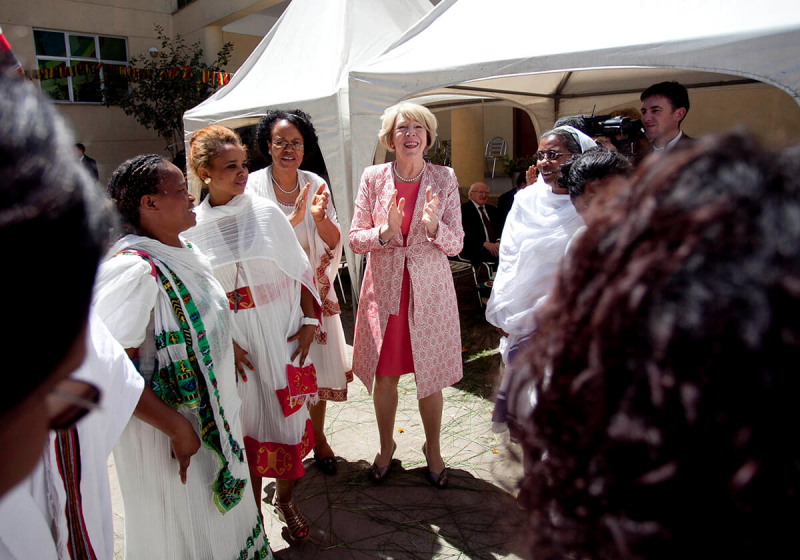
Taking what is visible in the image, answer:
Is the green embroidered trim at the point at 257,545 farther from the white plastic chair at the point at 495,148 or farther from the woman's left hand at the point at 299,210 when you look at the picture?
the white plastic chair at the point at 495,148

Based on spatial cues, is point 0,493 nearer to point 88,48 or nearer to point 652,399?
point 652,399

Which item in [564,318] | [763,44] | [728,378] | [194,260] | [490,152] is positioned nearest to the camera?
[728,378]

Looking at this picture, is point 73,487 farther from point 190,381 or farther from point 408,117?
point 408,117

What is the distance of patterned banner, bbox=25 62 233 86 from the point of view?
10.8 metres

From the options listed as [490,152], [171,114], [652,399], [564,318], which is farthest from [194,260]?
[490,152]

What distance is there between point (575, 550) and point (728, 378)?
281mm

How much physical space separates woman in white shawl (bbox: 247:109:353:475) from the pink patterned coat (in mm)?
164

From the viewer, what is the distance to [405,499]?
3.00 metres

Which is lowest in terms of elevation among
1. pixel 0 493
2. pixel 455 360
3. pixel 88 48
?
pixel 455 360

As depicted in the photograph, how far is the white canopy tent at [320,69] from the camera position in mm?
5512

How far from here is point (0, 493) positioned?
1.85ft

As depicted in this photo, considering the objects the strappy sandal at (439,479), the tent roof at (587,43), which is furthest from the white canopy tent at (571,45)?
the strappy sandal at (439,479)

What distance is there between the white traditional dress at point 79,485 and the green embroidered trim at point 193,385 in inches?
11.7

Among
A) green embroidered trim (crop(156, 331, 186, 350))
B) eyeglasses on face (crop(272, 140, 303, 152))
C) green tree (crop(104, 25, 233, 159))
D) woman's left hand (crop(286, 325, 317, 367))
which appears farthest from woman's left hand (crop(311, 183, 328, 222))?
green tree (crop(104, 25, 233, 159))
